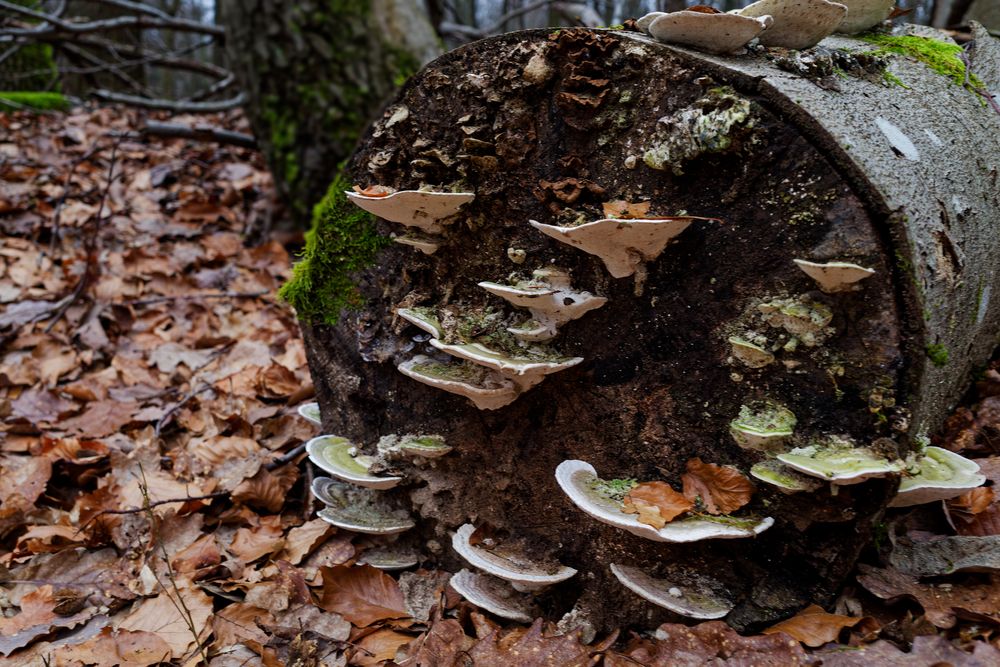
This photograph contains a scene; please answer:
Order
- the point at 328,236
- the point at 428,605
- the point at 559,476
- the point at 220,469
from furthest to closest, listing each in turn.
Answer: the point at 220,469
the point at 328,236
the point at 428,605
the point at 559,476

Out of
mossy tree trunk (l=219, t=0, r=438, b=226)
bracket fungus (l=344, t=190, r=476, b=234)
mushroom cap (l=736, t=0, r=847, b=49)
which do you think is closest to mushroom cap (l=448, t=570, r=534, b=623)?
bracket fungus (l=344, t=190, r=476, b=234)

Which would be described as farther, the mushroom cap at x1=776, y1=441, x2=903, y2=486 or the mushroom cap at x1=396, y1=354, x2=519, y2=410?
the mushroom cap at x1=396, y1=354, x2=519, y2=410

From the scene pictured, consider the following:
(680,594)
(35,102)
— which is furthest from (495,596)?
(35,102)

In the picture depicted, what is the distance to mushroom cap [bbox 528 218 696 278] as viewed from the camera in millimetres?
1756

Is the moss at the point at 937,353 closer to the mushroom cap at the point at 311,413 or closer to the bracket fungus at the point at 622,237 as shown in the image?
the bracket fungus at the point at 622,237

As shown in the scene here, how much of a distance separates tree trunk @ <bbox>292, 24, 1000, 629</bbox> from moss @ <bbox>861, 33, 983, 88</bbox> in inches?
3.5

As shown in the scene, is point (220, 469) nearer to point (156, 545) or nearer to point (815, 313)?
point (156, 545)

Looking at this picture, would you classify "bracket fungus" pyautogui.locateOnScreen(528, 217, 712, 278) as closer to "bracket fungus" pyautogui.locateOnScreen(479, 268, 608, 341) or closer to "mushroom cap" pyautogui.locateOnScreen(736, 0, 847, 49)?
"bracket fungus" pyautogui.locateOnScreen(479, 268, 608, 341)

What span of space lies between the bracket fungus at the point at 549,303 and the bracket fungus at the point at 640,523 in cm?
51

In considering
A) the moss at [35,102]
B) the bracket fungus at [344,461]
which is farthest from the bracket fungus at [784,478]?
the moss at [35,102]

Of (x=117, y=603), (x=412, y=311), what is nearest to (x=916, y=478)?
(x=412, y=311)

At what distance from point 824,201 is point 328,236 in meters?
2.13

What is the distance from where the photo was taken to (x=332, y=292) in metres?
2.99

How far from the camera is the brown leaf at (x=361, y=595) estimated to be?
2.65 m
